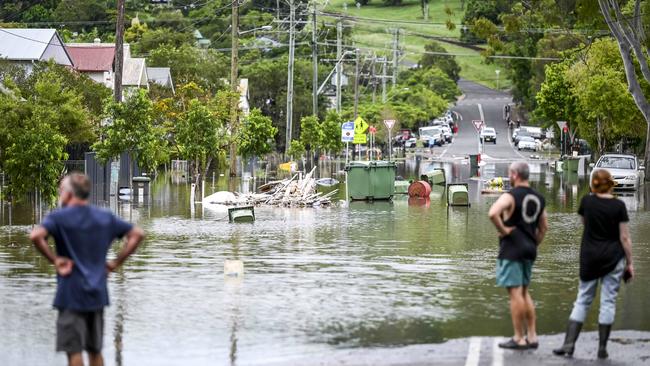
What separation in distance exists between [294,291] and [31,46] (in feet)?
161

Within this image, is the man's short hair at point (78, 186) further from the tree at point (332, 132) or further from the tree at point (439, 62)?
the tree at point (439, 62)

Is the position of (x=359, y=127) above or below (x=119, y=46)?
below

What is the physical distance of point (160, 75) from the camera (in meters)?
86.8

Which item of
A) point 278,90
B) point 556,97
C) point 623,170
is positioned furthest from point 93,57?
point 623,170

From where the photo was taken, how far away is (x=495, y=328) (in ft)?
45.5

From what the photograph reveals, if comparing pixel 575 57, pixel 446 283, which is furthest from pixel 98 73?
pixel 446 283

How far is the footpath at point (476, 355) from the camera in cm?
1181

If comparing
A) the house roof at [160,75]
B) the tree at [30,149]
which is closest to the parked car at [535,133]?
the house roof at [160,75]

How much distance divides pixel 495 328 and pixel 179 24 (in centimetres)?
11617

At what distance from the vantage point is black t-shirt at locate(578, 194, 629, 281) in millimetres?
12312

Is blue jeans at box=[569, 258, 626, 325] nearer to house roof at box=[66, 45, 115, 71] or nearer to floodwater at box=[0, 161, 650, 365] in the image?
floodwater at box=[0, 161, 650, 365]

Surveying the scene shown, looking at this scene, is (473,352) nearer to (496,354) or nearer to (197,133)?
(496,354)

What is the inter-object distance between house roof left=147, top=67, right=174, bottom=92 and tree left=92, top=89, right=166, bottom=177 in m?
42.3

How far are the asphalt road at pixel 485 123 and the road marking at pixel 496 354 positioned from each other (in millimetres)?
77481
